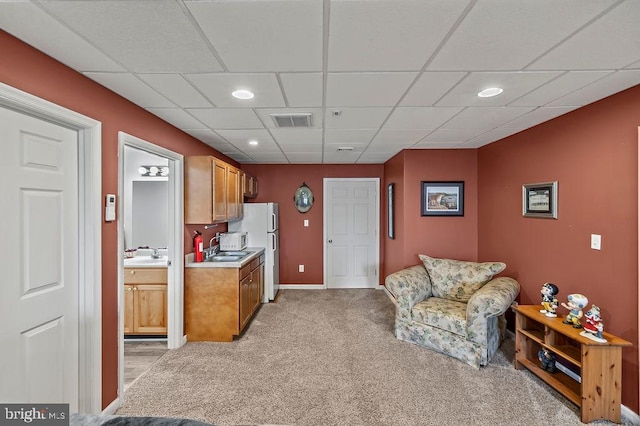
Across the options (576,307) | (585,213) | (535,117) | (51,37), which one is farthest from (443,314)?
(51,37)

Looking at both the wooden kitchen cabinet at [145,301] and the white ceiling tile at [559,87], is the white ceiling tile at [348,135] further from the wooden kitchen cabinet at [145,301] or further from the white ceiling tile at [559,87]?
the wooden kitchen cabinet at [145,301]

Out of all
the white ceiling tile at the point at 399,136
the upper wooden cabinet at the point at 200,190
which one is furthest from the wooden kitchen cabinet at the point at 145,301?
the white ceiling tile at the point at 399,136

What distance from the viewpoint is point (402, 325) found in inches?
128

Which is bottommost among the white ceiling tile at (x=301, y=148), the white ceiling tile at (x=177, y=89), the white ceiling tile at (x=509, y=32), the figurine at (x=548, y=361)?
the figurine at (x=548, y=361)

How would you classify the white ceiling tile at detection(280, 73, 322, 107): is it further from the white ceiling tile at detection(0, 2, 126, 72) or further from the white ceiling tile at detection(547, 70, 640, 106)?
the white ceiling tile at detection(547, 70, 640, 106)

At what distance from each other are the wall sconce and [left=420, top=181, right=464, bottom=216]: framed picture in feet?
11.6

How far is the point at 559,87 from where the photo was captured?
2.02 m

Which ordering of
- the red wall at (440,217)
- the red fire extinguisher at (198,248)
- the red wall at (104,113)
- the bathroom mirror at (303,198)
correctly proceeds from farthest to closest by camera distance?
the bathroom mirror at (303,198) < the red wall at (440,217) < the red fire extinguisher at (198,248) < the red wall at (104,113)

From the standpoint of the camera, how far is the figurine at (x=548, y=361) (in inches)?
98.3

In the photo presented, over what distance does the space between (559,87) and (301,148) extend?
284 cm

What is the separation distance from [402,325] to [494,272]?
119cm

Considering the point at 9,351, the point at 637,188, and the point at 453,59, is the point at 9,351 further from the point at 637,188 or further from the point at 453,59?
the point at 637,188

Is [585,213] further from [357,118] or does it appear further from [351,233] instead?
[351,233]

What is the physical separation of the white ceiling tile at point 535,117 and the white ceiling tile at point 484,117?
0.30 feet
